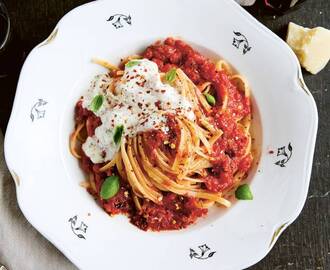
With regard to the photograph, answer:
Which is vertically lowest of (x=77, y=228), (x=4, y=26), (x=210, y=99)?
(x=77, y=228)

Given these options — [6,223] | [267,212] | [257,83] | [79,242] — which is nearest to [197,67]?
[257,83]

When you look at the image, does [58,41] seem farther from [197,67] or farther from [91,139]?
[197,67]

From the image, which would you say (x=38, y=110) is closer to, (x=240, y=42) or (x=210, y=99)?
(x=210, y=99)

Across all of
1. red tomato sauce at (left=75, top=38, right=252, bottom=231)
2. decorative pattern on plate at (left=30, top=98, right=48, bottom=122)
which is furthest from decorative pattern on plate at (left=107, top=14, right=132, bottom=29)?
decorative pattern on plate at (left=30, top=98, right=48, bottom=122)

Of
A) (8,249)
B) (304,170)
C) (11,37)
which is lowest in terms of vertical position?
(8,249)

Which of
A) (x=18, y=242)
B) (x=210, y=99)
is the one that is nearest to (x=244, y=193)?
(x=210, y=99)

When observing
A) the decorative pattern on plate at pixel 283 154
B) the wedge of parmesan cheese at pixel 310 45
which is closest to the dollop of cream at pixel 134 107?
the decorative pattern on plate at pixel 283 154
